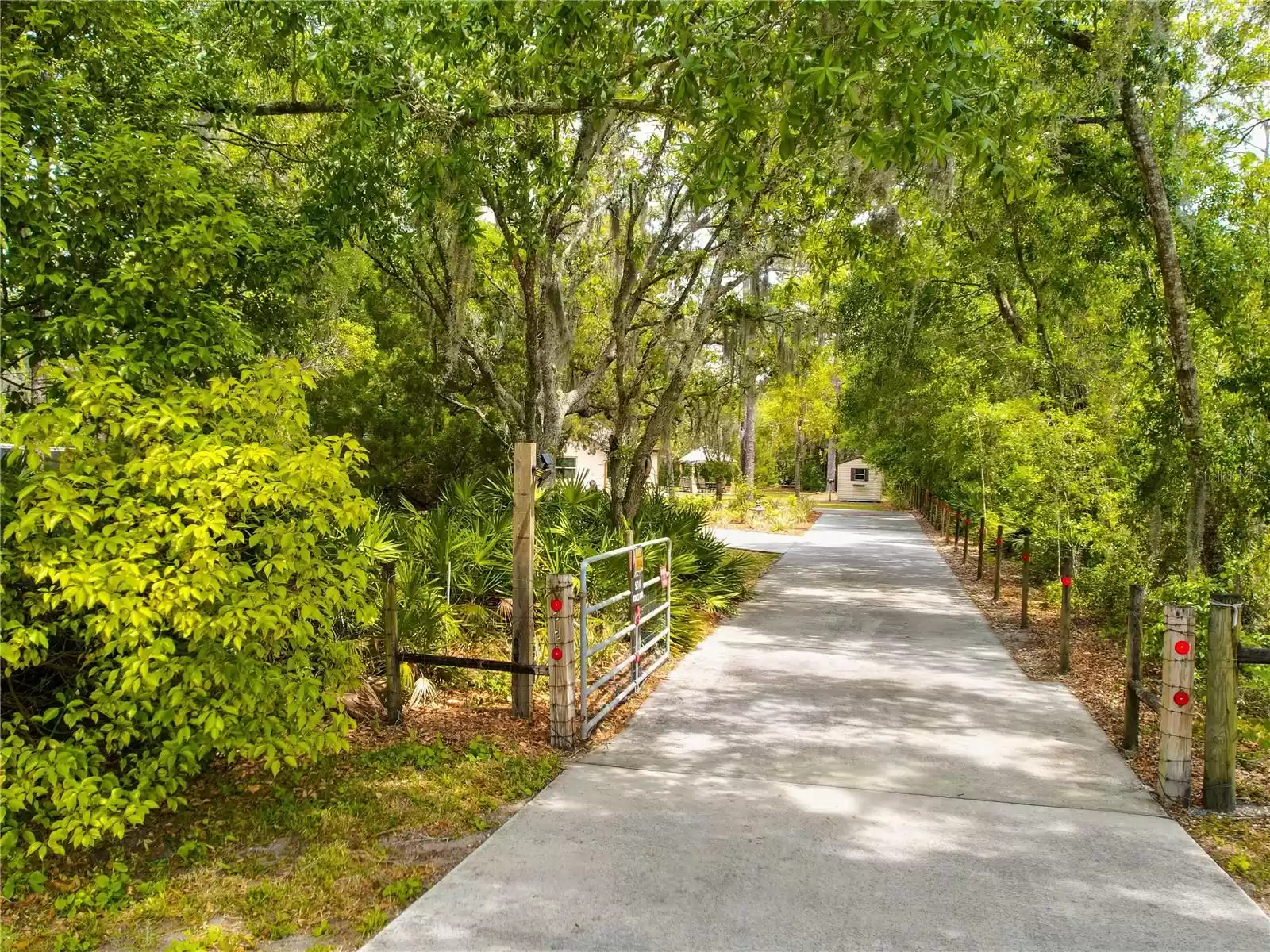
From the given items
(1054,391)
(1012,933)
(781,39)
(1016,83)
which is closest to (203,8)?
(781,39)

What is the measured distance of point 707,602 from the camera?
11.4 meters

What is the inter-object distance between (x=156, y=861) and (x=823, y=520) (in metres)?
29.9

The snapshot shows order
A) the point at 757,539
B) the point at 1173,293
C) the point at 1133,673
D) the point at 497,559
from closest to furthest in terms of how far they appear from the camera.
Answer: the point at 1133,673
the point at 1173,293
the point at 497,559
the point at 757,539

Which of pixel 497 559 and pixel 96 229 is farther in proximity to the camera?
pixel 497 559

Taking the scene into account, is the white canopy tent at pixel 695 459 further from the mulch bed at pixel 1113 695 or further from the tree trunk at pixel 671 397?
the tree trunk at pixel 671 397

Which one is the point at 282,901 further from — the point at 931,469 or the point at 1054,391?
the point at 931,469

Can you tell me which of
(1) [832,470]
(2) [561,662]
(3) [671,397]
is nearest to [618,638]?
(2) [561,662]

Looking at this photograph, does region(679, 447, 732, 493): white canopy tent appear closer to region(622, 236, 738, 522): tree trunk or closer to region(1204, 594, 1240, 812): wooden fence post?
region(622, 236, 738, 522): tree trunk

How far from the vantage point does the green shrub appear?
11.8 ft

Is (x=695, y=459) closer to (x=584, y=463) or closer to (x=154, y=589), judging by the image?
(x=584, y=463)

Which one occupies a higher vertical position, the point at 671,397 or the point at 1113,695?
the point at 671,397

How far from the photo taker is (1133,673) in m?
6.18

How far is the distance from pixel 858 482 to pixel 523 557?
164 ft

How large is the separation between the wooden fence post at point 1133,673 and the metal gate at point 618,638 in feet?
12.0
